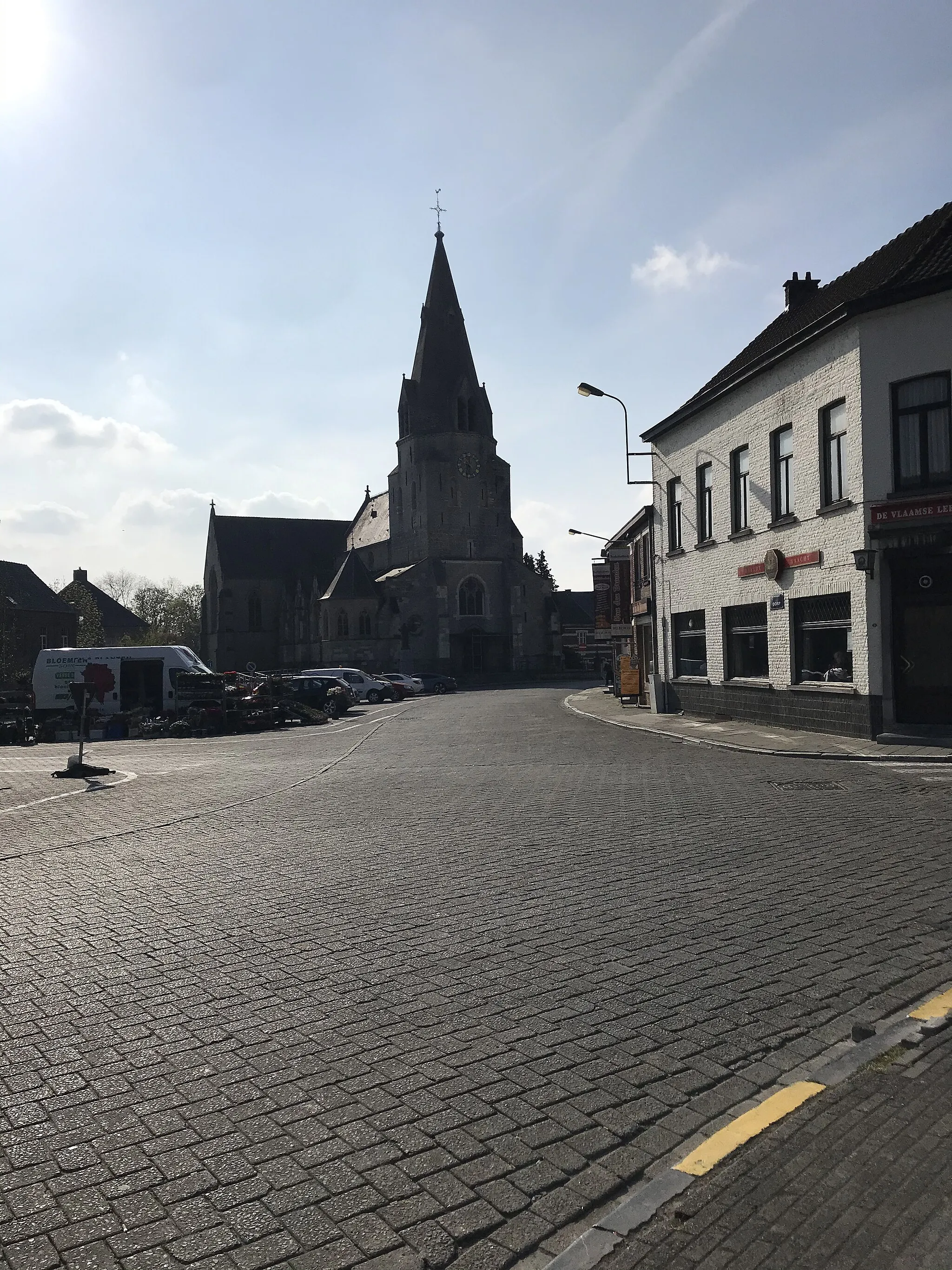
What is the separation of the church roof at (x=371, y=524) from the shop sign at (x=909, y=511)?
6865 centimetres

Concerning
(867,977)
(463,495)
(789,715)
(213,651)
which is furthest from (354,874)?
(213,651)

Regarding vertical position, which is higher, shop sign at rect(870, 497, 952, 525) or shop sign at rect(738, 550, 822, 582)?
shop sign at rect(870, 497, 952, 525)

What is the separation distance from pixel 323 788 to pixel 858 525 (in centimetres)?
1089

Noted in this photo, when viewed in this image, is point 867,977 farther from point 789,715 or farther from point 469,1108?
point 789,715

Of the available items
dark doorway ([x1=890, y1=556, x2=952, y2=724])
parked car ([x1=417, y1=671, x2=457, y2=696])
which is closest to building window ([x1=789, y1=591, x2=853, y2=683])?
dark doorway ([x1=890, y1=556, x2=952, y2=724])

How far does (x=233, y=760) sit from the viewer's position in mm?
21203

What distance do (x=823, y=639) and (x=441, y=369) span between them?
203 feet

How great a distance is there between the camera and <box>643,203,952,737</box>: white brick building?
18.4 meters

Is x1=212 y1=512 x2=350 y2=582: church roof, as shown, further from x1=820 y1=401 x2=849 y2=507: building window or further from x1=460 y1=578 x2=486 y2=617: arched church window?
x1=820 y1=401 x2=849 y2=507: building window

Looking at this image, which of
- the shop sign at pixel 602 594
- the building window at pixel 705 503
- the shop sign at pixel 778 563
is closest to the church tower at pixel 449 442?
the shop sign at pixel 602 594

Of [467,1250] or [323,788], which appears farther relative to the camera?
[323,788]

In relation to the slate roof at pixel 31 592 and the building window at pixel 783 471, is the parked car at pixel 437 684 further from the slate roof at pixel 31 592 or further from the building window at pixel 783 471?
the building window at pixel 783 471

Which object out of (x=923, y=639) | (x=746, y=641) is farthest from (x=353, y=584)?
(x=923, y=639)

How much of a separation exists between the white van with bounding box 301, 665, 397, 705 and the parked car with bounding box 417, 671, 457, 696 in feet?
34.5
